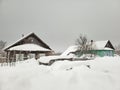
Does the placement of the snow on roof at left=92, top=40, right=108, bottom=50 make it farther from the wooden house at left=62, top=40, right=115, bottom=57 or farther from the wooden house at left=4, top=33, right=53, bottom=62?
the wooden house at left=4, top=33, right=53, bottom=62

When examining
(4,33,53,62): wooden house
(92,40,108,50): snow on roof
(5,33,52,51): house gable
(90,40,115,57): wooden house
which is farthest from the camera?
(92,40,108,50): snow on roof

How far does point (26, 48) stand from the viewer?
2738 centimetres

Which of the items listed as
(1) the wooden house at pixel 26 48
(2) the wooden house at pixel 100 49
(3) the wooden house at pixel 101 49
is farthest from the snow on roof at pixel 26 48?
(3) the wooden house at pixel 101 49

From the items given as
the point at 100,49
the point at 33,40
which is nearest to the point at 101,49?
the point at 100,49

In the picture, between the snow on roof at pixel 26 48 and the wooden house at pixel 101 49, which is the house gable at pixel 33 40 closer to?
the snow on roof at pixel 26 48

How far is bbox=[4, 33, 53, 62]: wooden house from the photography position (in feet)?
89.0

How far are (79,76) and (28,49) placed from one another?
19.6 metres

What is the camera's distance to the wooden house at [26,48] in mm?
27141

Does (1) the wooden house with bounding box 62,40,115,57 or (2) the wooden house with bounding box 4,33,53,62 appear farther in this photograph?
(1) the wooden house with bounding box 62,40,115,57

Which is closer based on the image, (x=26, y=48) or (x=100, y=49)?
(x=26, y=48)

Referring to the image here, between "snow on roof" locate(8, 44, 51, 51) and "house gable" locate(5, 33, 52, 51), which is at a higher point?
"house gable" locate(5, 33, 52, 51)

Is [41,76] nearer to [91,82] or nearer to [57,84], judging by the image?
[57,84]

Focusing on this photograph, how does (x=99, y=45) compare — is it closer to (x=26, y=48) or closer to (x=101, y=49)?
(x=101, y=49)

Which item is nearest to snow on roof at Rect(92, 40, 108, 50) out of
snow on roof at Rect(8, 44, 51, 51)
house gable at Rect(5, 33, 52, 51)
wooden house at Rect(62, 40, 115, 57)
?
wooden house at Rect(62, 40, 115, 57)
